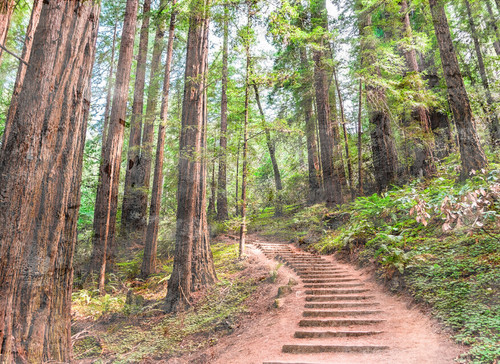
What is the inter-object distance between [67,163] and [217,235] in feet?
34.7

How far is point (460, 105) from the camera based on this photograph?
6.91 metres

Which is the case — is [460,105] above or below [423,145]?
below

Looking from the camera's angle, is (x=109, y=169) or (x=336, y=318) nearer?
(x=336, y=318)

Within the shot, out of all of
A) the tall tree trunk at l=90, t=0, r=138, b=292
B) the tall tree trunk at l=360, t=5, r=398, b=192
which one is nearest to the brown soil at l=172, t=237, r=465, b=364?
the tall tree trunk at l=90, t=0, r=138, b=292

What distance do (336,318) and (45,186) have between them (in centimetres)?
480

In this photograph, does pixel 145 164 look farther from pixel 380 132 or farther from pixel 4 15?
pixel 380 132

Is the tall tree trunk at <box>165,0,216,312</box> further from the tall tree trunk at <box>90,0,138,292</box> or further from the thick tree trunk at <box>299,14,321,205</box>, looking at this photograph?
the thick tree trunk at <box>299,14,321,205</box>

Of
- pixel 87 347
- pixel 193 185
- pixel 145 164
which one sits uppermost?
pixel 145 164

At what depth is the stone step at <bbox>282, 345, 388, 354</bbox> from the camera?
11.6 ft

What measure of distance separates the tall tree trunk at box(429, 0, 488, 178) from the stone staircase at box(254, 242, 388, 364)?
405cm

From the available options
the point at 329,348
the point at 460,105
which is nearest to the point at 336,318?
the point at 329,348

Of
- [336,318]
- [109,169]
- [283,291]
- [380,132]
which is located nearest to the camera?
[336,318]

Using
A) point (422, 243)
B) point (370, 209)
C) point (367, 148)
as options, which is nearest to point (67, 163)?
point (422, 243)

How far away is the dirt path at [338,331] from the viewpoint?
135 inches
